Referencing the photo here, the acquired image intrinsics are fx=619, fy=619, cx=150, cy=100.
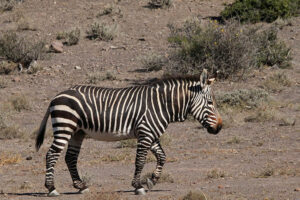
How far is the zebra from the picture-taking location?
999 cm

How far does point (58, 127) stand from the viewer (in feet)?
32.6

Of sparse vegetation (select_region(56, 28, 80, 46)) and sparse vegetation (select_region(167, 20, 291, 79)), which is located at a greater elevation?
sparse vegetation (select_region(167, 20, 291, 79))

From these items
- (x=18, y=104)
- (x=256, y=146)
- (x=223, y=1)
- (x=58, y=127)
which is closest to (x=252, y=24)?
(x=223, y=1)

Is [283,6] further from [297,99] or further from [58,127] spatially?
[58,127]

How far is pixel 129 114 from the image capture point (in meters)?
10.1

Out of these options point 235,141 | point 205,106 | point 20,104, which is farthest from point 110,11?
point 205,106

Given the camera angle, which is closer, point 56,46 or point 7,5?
point 56,46

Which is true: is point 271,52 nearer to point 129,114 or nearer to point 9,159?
point 9,159

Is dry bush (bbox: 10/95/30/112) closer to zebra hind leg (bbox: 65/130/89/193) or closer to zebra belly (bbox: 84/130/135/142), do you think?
zebra hind leg (bbox: 65/130/89/193)

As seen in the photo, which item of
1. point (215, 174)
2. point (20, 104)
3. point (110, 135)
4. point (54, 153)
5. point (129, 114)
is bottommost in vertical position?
point (20, 104)

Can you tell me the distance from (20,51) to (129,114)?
1570 centimetres

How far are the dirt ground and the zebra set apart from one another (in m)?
0.68

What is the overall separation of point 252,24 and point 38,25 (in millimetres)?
10166

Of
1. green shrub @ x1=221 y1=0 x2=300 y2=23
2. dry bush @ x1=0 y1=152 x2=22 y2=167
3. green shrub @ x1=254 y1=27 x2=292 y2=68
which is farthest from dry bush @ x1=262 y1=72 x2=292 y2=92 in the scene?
dry bush @ x1=0 y1=152 x2=22 y2=167
